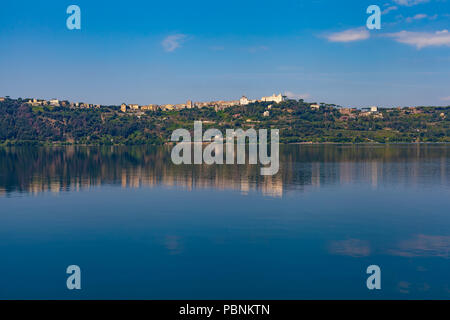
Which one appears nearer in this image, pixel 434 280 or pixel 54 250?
pixel 434 280

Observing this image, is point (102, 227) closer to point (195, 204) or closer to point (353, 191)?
point (195, 204)

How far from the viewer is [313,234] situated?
24750mm

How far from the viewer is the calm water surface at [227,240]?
17141 mm

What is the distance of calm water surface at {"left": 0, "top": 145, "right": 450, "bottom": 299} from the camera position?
1714cm

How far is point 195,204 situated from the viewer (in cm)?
3478

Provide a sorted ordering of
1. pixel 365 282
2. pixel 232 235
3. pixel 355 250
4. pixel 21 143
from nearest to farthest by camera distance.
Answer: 1. pixel 365 282
2. pixel 355 250
3. pixel 232 235
4. pixel 21 143

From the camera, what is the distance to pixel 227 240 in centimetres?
2348

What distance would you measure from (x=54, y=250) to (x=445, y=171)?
54702 millimetres

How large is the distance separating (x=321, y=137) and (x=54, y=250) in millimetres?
186364

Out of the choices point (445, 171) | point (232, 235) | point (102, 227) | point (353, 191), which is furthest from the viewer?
point (445, 171)

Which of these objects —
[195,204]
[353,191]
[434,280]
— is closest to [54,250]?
[195,204]
